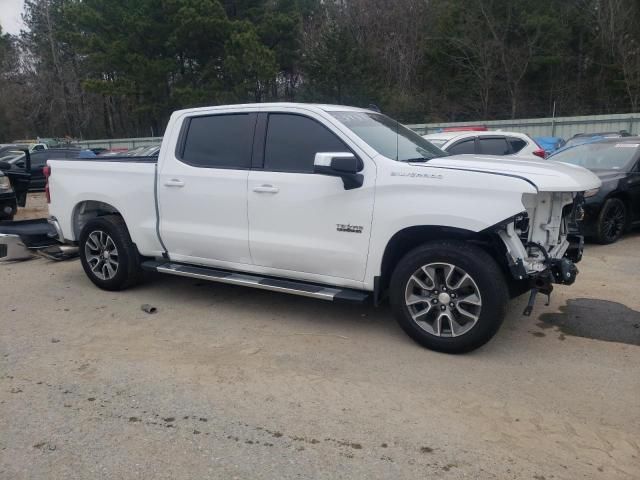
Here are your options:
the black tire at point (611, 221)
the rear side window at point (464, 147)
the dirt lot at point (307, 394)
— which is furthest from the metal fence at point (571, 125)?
the dirt lot at point (307, 394)

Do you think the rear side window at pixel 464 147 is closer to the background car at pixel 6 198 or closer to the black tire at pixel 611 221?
the black tire at pixel 611 221

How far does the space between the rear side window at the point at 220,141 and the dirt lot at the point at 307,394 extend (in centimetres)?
148

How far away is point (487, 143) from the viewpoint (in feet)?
34.1

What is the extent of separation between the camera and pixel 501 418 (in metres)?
3.43

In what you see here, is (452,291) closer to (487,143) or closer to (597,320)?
(597,320)

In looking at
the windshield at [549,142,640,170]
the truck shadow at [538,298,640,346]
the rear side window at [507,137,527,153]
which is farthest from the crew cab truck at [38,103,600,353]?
the rear side window at [507,137,527,153]

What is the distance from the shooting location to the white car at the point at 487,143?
10.1 m

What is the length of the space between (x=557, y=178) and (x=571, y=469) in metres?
2.03

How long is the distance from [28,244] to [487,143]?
796 cm

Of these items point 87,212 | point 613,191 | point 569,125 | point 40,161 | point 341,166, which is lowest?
point 40,161

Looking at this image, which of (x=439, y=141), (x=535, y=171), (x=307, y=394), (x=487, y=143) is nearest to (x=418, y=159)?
(x=535, y=171)

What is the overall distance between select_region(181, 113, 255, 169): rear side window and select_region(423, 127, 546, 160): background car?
213 inches

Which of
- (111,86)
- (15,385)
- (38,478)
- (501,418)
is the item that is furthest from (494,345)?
(111,86)

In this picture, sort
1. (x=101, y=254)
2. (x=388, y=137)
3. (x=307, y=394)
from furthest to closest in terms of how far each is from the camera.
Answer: (x=101, y=254) → (x=388, y=137) → (x=307, y=394)
